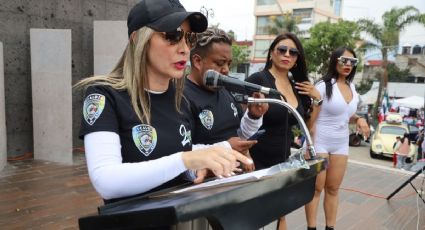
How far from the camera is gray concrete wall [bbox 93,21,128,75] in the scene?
228 inches

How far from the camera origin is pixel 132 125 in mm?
1297

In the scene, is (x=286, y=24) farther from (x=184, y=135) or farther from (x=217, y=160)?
(x=217, y=160)

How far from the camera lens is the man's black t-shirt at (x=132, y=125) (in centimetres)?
122

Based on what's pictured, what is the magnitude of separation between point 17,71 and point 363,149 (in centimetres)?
1573

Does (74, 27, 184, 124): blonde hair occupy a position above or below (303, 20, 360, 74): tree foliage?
below

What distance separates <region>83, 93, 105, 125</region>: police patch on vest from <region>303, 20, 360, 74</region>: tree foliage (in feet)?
79.9

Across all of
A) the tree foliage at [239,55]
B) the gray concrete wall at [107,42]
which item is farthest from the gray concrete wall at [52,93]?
the tree foliage at [239,55]

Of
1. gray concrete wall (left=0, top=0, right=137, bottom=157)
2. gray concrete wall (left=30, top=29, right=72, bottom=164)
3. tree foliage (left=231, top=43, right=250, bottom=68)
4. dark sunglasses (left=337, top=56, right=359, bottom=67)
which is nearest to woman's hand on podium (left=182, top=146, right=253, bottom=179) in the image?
dark sunglasses (left=337, top=56, right=359, bottom=67)

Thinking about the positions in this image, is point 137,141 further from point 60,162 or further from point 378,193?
point 378,193

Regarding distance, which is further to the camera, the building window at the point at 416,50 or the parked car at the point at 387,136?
the building window at the point at 416,50

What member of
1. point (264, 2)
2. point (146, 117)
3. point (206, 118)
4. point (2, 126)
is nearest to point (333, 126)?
point (206, 118)

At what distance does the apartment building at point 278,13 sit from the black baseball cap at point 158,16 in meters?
42.6

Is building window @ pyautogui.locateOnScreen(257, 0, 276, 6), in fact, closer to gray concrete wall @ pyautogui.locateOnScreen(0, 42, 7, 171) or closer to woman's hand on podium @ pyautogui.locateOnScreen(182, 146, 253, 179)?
gray concrete wall @ pyautogui.locateOnScreen(0, 42, 7, 171)

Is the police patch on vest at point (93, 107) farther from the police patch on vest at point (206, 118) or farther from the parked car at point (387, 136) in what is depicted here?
the parked car at point (387, 136)
